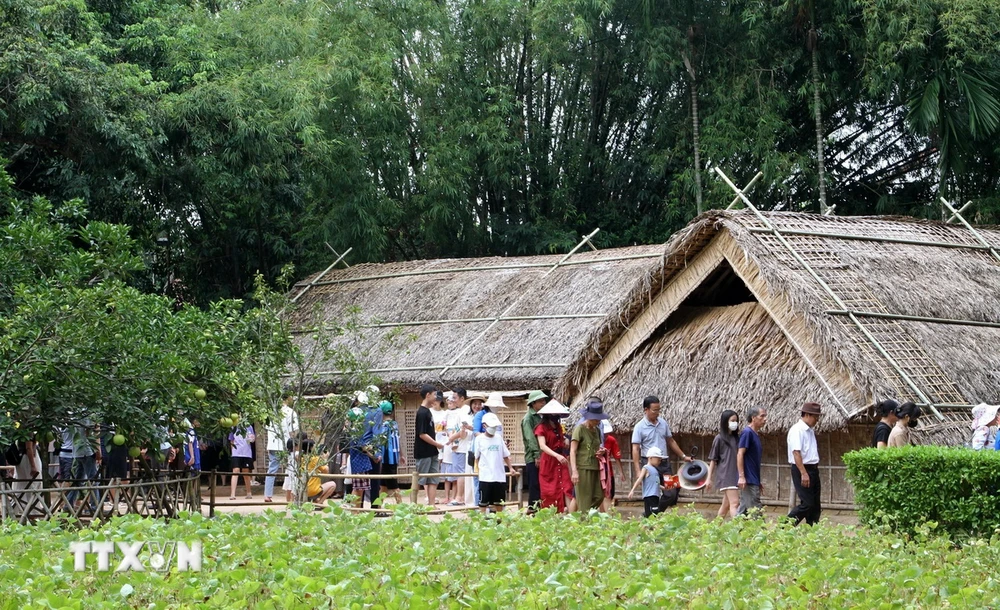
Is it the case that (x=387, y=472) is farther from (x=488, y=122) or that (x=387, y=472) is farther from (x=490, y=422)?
(x=488, y=122)

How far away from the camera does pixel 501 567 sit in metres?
7.02

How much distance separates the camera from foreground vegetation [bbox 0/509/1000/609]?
6.12 m

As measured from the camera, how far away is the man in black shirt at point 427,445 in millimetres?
15477

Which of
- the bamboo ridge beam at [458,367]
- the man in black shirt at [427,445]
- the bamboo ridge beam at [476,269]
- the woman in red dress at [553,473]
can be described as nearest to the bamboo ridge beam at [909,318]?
the woman in red dress at [553,473]

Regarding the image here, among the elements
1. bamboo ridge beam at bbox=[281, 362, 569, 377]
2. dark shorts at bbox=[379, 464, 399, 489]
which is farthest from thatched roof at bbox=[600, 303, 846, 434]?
bamboo ridge beam at bbox=[281, 362, 569, 377]

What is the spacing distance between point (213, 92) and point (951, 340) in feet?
46.0

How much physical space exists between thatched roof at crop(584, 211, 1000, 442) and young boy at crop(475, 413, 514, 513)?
176 centimetres

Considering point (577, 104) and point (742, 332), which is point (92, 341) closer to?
point (742, 332)

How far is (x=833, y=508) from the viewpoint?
14.5 metres

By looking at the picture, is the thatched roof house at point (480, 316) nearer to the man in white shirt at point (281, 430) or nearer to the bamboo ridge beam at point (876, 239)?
the man in white shirt at point (281, 430)

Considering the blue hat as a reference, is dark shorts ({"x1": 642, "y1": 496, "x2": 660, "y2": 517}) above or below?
below

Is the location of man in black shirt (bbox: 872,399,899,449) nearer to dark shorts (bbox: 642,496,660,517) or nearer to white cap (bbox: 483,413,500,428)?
dark shorts (bbox: 642,496,660,517)

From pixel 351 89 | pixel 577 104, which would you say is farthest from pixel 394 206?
pixel 577 104

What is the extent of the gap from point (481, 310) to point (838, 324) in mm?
9410
